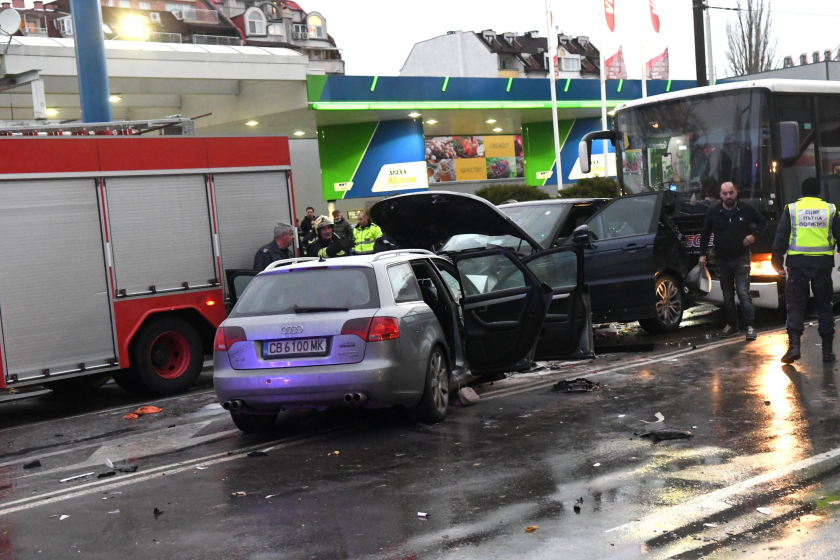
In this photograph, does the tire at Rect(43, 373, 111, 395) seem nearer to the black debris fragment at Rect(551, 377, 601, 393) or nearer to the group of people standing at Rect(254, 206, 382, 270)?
the group of people standing at Rect(254, 206, 382, 270)

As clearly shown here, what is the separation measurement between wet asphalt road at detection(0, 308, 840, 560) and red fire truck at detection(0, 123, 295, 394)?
89 centimetres

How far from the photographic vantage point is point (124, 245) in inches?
426

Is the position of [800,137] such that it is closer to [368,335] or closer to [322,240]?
[322,240]

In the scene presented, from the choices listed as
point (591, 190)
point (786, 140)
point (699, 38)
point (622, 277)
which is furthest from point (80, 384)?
point (591, 190)

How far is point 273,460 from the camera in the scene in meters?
7.33

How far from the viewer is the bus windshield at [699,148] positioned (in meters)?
13.4

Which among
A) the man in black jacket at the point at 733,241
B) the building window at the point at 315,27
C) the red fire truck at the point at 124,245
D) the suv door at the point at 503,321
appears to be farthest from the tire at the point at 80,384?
the building window at the point at 315,27

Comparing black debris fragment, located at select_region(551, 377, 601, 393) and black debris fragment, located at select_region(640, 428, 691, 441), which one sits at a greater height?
black debris fragment, located at select_region(640, 428, 691, 441)

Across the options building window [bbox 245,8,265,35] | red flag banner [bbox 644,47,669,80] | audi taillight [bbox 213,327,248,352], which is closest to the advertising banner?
red flag banner [bbox 644,47,669,80]

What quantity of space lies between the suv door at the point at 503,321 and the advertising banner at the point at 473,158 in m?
25.9

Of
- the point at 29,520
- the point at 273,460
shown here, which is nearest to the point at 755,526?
the point at 273,460

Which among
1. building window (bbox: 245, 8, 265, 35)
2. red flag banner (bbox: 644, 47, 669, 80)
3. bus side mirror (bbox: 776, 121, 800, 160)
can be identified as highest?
building window (bbox: 245, 8, 265, 35)

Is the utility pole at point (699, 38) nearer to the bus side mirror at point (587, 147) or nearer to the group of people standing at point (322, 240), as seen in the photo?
the bus side mirror at point (587, 147)

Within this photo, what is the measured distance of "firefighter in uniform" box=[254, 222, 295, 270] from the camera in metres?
11.8
